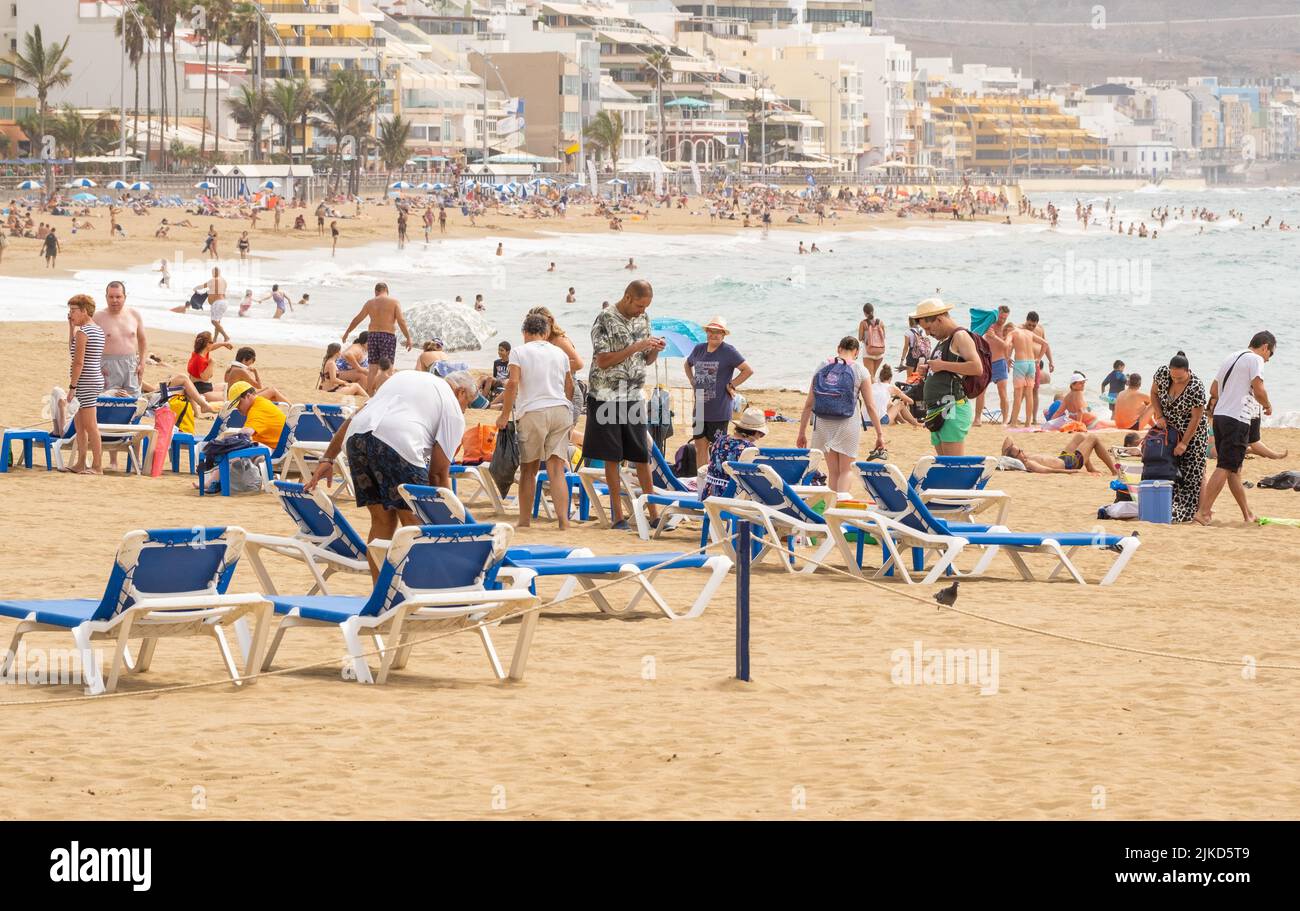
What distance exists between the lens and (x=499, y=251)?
57812mm

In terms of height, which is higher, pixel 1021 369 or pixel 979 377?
pixel 979 377

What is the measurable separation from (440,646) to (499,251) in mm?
50758

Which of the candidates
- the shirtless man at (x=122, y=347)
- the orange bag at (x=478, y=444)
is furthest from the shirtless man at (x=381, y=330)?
the orange bag at (x=478, y=444)

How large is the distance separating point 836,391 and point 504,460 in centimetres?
218

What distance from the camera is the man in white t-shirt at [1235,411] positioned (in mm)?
12023

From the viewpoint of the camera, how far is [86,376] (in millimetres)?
12992

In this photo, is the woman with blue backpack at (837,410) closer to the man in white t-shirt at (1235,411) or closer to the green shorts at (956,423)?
the green shorts at (956,423)

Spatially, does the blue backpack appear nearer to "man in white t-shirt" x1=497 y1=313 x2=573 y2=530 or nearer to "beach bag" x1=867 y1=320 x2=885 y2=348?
"man in white t-shirt" x1=497 y1=313 x2=573 y2=530

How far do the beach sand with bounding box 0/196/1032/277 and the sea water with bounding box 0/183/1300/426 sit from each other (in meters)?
0.92

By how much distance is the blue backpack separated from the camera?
439 inches

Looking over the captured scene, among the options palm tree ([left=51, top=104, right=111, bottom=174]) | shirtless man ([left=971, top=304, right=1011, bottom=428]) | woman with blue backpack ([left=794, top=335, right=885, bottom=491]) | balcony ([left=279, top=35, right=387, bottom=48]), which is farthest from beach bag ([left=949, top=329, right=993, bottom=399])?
balcony ([left=279, top=35, right=387, bottom=48])

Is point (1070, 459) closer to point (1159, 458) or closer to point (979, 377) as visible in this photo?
point (1159, 458)

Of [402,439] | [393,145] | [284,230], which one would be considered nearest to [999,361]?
[402,439]

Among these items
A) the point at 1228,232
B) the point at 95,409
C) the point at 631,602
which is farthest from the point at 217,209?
the point at 1228,232
